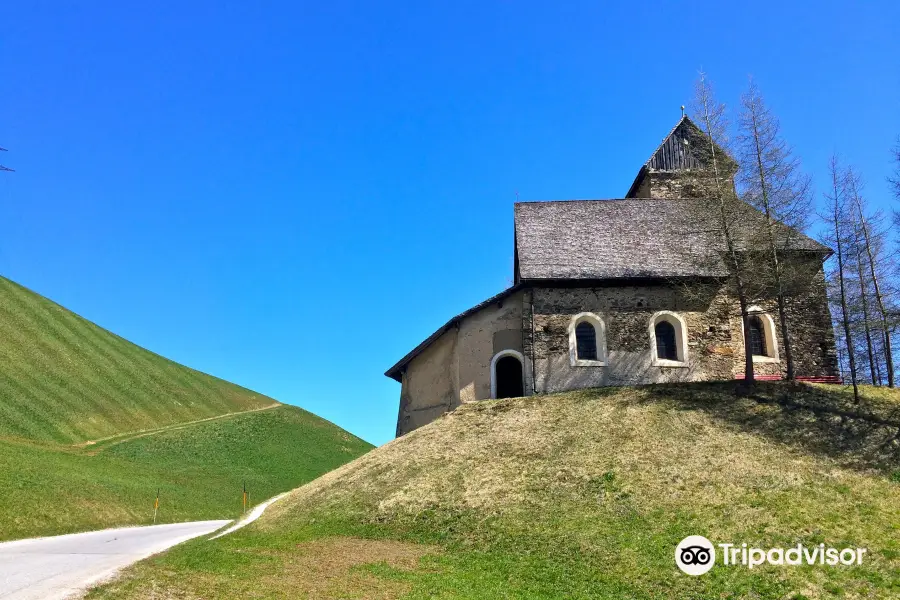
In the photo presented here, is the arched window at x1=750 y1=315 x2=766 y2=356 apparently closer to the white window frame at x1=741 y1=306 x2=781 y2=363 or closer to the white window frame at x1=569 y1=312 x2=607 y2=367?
the white window frame at x1=741 y1=306 x2=781 y2=363

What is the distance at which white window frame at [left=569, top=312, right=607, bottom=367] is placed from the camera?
25562 mm

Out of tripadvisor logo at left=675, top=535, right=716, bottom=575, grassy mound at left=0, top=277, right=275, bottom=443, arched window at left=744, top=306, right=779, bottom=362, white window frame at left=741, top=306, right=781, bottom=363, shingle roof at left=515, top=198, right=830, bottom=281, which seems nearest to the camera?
tripadvisor logo at left=675, top=535, right=716, bottom=575

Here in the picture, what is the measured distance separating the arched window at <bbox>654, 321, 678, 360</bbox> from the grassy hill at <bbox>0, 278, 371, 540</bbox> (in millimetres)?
23485

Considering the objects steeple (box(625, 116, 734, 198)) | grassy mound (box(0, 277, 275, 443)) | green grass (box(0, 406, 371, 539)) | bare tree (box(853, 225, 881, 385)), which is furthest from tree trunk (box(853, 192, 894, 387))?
grassy mound (box(0, 277, 275, 443))

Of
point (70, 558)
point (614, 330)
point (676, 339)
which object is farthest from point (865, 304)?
point (70, 558)

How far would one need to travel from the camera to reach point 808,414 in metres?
20.2

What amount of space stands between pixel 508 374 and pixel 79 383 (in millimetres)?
34130

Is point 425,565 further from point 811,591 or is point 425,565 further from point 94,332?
point 94,332

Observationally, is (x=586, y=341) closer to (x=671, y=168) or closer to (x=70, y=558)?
(x=671, y=168)

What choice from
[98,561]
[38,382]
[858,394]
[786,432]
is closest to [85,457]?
[38,382]

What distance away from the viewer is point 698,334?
2586 cm

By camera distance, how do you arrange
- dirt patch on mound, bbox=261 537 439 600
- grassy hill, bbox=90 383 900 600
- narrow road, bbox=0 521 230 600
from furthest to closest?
grassy hill, bbox=90 383 900 600 < dirt patch on mound, bbox=261 537 439 600 < narrow road, bbox=0 521 230 600

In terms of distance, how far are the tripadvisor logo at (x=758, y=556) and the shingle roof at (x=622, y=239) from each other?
14027 millimetres

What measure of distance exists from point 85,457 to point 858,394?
3726 centimetres
